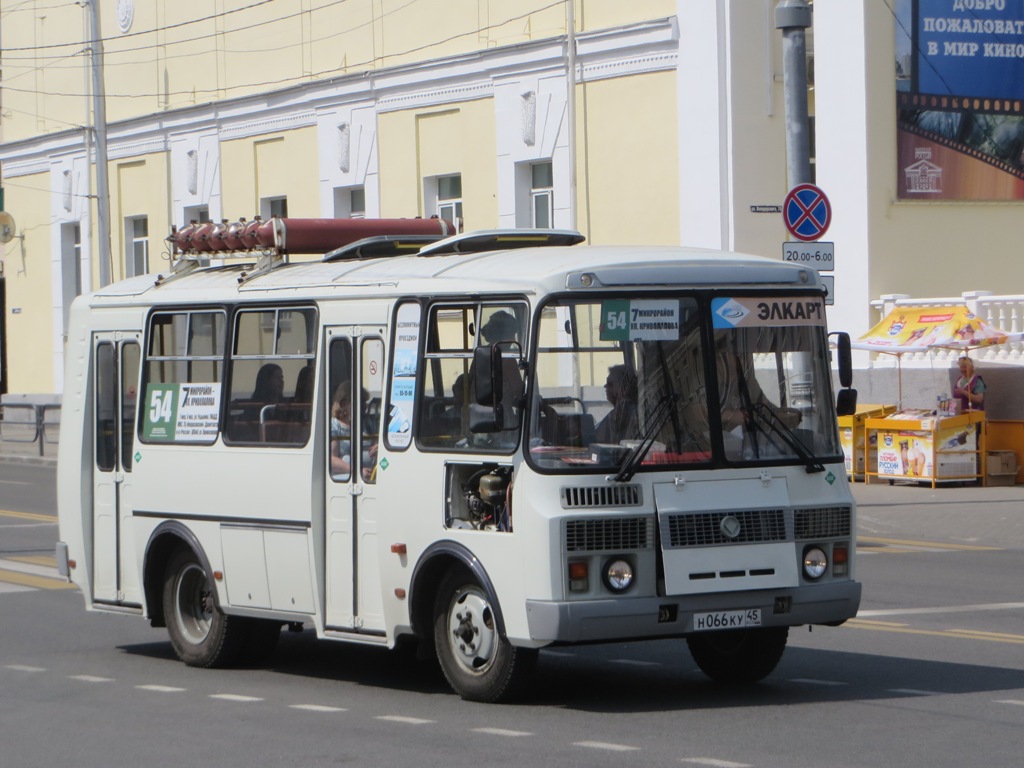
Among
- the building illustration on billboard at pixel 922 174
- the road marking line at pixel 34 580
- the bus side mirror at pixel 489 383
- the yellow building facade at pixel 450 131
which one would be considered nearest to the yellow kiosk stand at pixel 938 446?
the yellow building facade at pixel 450 131

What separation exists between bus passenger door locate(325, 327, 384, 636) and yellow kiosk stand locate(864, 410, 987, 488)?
15204mm

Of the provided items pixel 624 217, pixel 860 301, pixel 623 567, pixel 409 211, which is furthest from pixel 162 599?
pixel 409 211

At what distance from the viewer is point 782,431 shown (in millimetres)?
9758

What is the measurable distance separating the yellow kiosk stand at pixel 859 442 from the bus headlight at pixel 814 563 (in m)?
15.9

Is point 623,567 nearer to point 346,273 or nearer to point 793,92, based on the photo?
point 346,273

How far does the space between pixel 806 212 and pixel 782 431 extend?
9.93 metres

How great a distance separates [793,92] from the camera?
61.7ft

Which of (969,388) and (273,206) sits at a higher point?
(273,206)

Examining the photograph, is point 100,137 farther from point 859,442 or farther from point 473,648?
point 473,648

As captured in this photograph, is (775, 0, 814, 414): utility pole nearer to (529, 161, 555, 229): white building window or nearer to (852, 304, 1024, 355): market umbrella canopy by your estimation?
(852, 304, 1024, 355): market umbrella canopy

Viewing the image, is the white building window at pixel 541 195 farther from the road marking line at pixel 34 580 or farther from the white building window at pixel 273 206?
the road marking line at pixel 34 580

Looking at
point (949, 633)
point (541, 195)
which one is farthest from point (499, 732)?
point (541, 195)

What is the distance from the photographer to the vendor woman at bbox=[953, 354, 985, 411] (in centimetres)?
2466

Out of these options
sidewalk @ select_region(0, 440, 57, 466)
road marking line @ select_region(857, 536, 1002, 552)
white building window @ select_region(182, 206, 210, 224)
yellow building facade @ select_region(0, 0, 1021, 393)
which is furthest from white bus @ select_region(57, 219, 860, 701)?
white building window @ select_region(182, 206, 210, 224)
